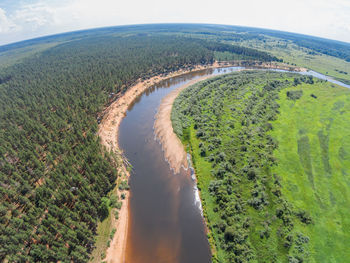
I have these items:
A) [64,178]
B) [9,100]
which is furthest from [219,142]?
[9,100]

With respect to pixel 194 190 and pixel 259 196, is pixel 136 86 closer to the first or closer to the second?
pixel 194 190

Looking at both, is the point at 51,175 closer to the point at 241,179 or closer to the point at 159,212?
the point at 159,212

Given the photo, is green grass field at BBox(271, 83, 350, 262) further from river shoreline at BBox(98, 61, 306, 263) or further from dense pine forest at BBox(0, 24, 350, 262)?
river shoreline at BBox(98, 61, 306, 263)

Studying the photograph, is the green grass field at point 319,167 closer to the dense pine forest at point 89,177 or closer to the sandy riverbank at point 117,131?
the dense pine forest at point 89,177

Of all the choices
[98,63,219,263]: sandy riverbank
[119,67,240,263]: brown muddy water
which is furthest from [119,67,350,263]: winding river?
[98,63,219,263]: sandy riverbank

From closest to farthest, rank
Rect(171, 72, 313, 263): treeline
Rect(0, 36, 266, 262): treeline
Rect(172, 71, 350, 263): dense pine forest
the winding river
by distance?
Rect(0, 36, 266, 262): treeline
Rect(171, 72, 313, 263): treeline
Rect(172, 71, 350, 263): dense pine forest
the winding river
